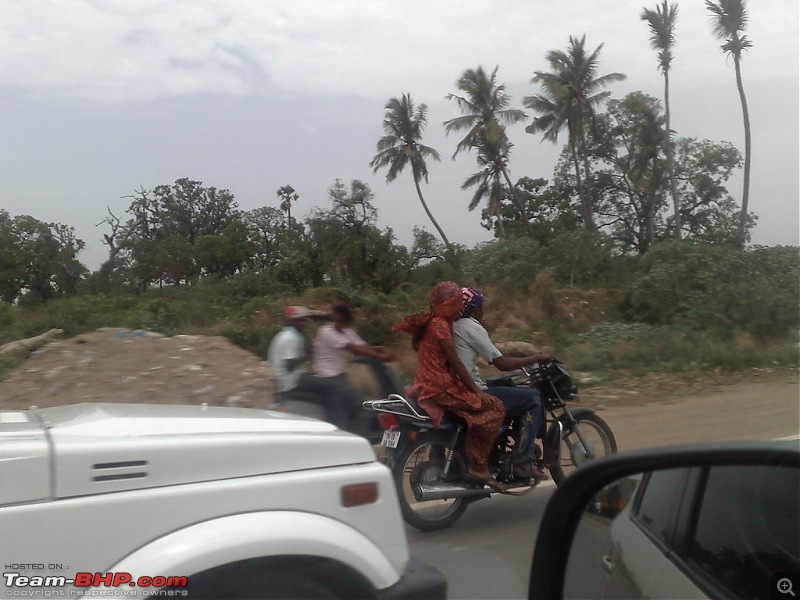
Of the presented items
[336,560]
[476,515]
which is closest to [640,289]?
[476,515]

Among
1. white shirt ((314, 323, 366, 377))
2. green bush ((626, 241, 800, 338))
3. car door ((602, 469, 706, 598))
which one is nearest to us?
car door ((602, 469, 706, 598))

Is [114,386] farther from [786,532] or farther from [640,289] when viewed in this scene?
[640,289]

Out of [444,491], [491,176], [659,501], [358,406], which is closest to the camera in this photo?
[659,501]

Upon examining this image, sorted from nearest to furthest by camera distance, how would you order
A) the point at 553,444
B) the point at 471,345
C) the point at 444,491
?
the point at 444,491, the point at 471,345, the point at 553,444

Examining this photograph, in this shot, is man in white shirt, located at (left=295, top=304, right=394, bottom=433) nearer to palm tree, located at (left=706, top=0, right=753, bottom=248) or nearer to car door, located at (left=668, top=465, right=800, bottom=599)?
car door, located at (left=668, top=465, right=800, bottom=599)

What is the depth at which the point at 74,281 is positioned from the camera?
2769 cm

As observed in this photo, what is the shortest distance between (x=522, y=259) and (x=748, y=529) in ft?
79.8

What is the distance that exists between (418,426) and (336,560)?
2876 mm

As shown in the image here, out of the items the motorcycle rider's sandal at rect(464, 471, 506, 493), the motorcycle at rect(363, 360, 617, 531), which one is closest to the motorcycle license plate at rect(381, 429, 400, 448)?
the motorcycle at rect(363, 360, 617, 531)

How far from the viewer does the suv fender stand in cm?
202

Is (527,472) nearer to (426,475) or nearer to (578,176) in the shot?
(426,475)

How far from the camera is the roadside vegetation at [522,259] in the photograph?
16.2 metres

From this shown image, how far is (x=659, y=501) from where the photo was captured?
2.12m

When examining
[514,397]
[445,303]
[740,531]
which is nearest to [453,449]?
[514,397]
